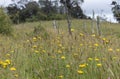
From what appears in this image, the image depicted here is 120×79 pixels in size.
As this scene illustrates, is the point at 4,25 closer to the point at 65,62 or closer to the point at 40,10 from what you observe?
the point at 65,62

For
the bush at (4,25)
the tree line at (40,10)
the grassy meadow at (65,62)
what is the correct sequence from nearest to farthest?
1. the grassy meadow at (65,62)
2. the bush at (4,25)
3. the tree line at (40,10)

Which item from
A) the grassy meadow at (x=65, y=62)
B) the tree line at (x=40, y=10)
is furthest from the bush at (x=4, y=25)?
the tree line at (x=40, y=10)

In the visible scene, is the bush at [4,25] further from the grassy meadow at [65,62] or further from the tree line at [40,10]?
the tree line at [40,10]

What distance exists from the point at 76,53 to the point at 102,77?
139cm

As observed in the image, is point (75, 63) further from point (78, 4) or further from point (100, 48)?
point (78, 4)

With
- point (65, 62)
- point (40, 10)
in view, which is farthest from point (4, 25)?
point (40, 10)

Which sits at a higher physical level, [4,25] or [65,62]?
[65,62]

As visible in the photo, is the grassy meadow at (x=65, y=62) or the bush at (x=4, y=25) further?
the bush at (x=4, y=25)

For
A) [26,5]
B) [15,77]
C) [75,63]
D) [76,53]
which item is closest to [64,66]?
[75,63]

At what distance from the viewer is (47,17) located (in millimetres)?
66688

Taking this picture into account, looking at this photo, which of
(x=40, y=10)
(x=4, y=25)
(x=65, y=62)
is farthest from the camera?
(x=40, y=10)

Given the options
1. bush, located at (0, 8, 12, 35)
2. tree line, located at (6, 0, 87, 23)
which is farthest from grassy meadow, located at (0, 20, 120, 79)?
tree line, located at (6, 0, 87, 23)

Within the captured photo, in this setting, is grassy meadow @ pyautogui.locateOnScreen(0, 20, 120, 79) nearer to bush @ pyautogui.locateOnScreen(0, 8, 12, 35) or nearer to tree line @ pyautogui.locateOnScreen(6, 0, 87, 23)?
bush @ pyautogui.locateOnScreen(0, 8, 12, 35)

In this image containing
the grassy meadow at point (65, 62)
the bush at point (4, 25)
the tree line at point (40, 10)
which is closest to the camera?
the grassy meadow at point (65, 62)
